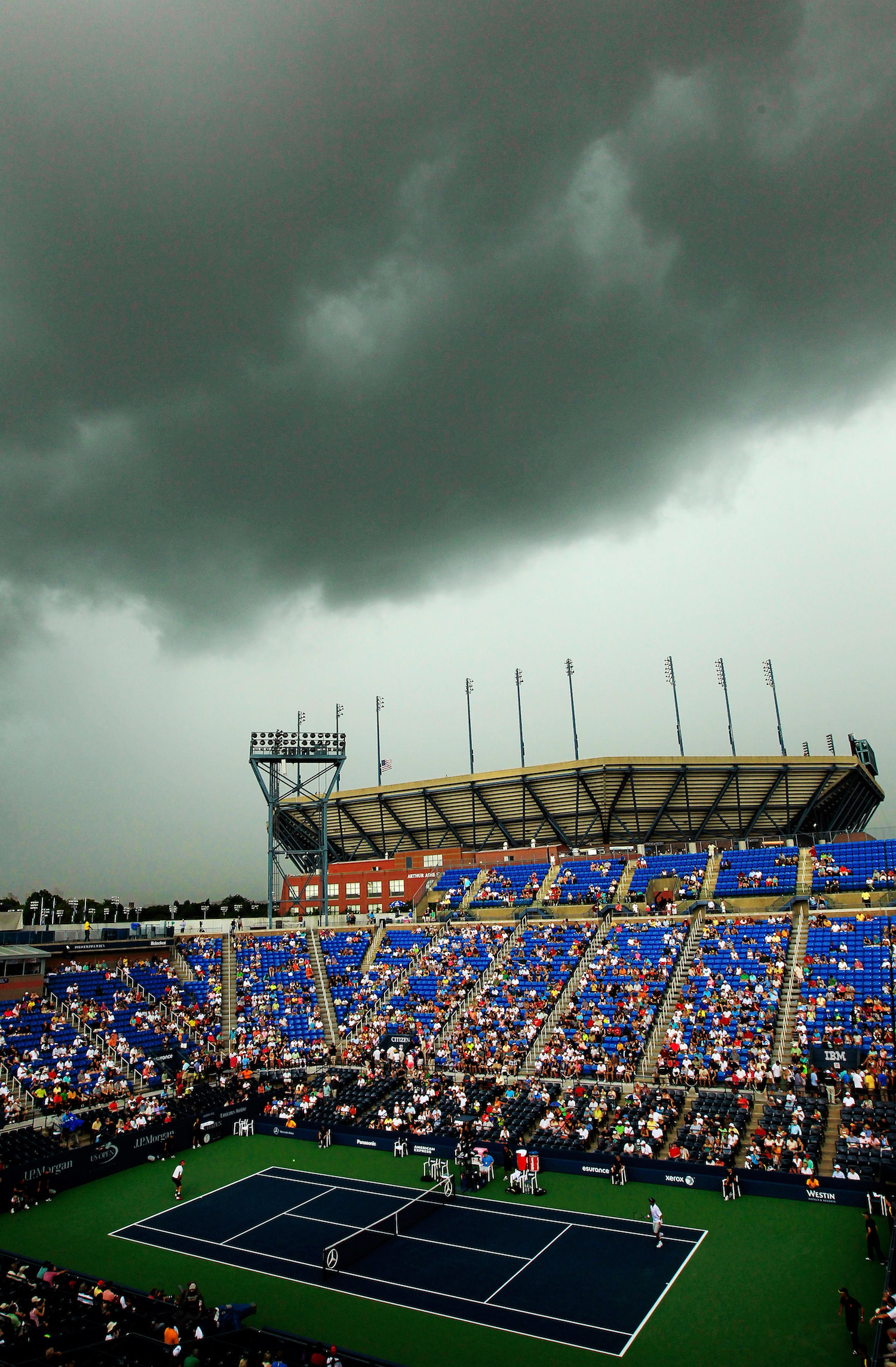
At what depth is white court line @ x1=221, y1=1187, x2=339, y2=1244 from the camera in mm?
28875

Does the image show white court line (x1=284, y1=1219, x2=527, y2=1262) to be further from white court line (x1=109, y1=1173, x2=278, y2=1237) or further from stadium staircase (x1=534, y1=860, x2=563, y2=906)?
stadium staircase (x1=534, y1=860, x2=563, y2=906)

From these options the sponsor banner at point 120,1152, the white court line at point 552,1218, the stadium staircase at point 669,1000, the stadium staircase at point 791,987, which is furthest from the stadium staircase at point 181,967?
the stadium staircase at point 791,987

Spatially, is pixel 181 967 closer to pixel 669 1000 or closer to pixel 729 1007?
pixel 669 1000

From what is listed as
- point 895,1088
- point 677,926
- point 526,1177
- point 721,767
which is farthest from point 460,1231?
point 721,767

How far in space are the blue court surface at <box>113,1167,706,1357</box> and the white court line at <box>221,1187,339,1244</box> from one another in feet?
Result: 0.22

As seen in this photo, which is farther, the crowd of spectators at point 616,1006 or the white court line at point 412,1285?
the crowd of spectators at point 616,1006

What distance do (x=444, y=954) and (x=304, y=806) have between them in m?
27.0

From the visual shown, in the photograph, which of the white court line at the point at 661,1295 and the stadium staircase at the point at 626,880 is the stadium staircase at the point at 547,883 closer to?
the stadium staircase at the point at 626,880

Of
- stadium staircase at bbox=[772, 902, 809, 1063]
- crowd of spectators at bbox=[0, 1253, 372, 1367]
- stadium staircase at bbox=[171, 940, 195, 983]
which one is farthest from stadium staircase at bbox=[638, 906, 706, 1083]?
stadium staircase at bbox=[171, 940, 195, 983]

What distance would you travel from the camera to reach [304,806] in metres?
79.2

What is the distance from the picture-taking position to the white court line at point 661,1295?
819 inches

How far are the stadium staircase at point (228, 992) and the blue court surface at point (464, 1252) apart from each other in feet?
63.3

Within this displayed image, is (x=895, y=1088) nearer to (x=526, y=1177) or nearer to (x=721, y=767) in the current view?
(x=526, y=1177)

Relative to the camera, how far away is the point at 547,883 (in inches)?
2494
